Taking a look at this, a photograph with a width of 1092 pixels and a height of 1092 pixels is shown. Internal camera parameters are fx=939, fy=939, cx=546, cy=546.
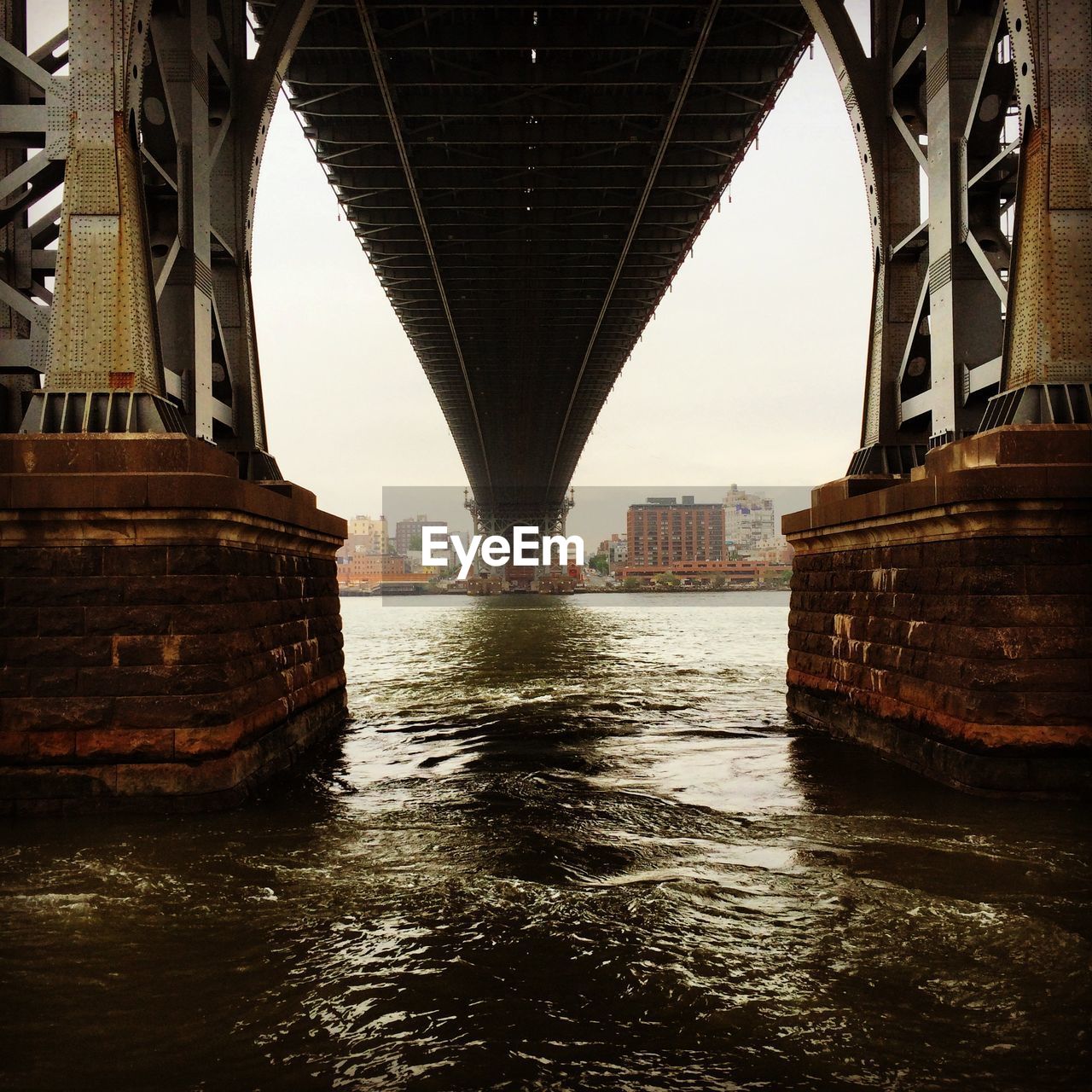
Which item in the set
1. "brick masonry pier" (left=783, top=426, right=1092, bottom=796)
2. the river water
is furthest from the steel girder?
the river water

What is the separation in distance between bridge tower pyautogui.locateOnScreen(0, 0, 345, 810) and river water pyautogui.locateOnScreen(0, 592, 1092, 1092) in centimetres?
57

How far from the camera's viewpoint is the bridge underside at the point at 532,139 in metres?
18.0

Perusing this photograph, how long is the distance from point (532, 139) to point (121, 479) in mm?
18023

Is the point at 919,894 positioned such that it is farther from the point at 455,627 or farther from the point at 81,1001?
the point at 455,627

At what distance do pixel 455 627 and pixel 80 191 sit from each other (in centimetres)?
3669

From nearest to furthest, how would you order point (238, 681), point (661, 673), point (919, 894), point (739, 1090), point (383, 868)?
1. point (739, 1090)
2. point (919, 894)
3. point (383, 868)
4. point (238, 681)
5. point (661, 673)

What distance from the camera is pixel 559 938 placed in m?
4.73

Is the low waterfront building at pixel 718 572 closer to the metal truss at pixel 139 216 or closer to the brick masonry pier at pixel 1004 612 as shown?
the metal truss at pixel 139 216

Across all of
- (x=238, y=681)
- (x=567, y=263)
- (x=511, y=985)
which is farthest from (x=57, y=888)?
(x=567, y=263)

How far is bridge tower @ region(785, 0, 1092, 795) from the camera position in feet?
22.6

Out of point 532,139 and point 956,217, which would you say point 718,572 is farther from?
point 956,217

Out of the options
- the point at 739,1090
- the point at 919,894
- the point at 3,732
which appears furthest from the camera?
the point at 3,732

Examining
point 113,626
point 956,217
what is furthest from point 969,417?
point 113,626

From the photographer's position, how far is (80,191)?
741cm
